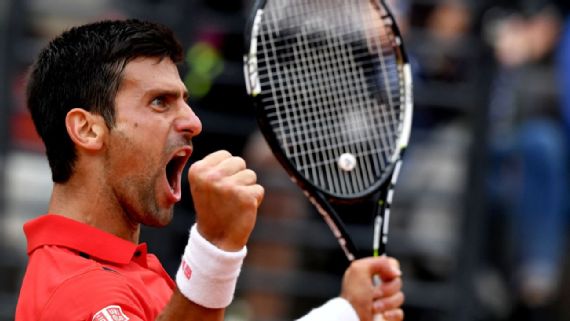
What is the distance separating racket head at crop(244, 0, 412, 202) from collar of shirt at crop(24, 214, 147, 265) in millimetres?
692

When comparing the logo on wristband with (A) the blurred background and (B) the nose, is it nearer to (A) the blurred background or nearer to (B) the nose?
(B) the nose

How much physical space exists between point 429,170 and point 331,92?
361 centimetres

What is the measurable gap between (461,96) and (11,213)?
287 centimetres

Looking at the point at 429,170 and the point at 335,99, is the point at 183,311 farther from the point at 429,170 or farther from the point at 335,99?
the point at 429,170

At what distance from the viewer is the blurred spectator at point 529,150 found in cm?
745

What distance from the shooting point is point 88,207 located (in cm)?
325

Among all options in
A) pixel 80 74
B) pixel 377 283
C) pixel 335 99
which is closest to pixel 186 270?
pixel 80 74

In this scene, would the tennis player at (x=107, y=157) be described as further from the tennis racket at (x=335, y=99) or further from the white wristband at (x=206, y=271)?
the tennis racket at (x=335, y=99)

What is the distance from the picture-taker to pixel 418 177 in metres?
7.65

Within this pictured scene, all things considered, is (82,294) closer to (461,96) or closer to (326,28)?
(326,28)

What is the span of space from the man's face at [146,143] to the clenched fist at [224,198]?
1.24ft

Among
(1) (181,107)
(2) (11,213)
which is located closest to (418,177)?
(2) (11,213)

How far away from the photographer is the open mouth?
324cm

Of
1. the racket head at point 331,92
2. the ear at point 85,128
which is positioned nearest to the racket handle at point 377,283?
the racket head at point 331,92
